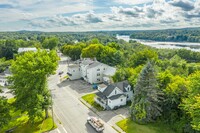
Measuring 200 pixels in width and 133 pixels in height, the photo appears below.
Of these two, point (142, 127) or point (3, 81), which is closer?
point (142, 127)

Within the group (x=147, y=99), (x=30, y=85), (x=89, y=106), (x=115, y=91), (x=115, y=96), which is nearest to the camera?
(x=30, y=85)

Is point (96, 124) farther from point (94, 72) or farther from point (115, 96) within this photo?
point (94, 72)

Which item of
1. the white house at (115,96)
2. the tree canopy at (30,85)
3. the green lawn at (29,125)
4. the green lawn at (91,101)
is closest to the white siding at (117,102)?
the white house at (115,96)

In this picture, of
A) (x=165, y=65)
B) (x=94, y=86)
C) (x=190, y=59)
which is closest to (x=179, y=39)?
(x=190, y=59)

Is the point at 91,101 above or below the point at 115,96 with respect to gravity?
below

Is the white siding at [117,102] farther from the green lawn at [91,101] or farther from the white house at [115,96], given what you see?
the green lawn at [91,101]

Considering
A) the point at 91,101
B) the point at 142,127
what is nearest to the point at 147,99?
the point at 142,127
